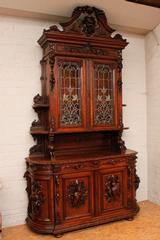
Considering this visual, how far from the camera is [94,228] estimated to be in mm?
3154

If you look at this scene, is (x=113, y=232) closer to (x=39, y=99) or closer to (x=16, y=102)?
(x=39, y=99)

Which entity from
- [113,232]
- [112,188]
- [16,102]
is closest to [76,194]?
[112,188]

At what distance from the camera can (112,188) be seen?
3.24 m

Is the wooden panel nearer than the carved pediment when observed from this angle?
Yes

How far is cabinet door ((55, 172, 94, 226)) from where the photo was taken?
2967mm

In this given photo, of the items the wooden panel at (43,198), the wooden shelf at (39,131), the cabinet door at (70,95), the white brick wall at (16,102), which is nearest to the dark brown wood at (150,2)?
the cabinet door at (70,95)

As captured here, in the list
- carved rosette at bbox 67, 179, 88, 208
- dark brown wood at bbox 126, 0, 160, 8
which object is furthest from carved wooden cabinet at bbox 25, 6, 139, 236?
dark brown wood at bbox 126, 0, 160, 8

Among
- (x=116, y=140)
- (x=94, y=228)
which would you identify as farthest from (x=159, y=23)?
(x=94, y=228)

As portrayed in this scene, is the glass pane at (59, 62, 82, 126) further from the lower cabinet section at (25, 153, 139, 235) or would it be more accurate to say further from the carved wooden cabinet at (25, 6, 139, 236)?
the lower cabinet section at (25, 153, 139, 235)

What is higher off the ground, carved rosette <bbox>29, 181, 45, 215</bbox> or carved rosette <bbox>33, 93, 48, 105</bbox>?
carved rosette <bbox>33, 93, 48, 105</bbox>

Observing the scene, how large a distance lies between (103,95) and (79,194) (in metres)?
1.29

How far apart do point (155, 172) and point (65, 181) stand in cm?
165

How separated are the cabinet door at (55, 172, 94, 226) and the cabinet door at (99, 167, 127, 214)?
0.51 feet

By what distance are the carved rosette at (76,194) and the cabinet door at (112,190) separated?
0.25 m
